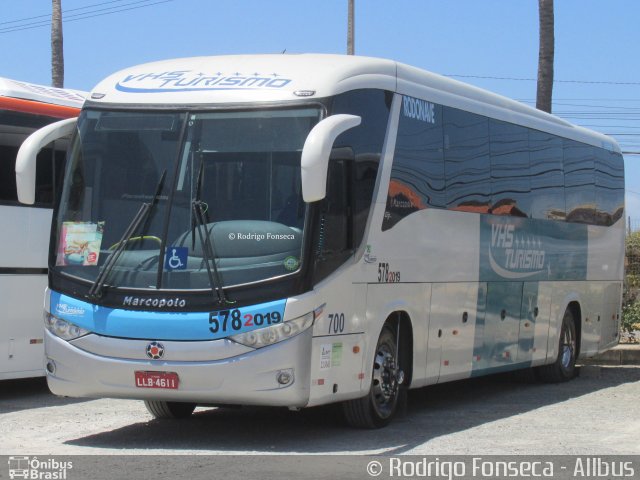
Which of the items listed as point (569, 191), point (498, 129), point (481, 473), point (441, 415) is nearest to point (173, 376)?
point (481, 473)

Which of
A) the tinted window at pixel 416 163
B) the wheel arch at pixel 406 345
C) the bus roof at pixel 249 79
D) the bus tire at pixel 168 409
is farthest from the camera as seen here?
the wheel arch at pixel 406 345

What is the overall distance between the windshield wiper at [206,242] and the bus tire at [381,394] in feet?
6.68

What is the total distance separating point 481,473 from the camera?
9.23 metres

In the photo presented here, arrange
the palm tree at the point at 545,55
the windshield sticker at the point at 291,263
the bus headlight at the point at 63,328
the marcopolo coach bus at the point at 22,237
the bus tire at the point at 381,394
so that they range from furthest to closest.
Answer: the palm tree at the point at 545,55 < the marcopolo coach bus at the point at 22,237 < the bus tire at the point at 381,394 < the bus headlight at the point at 63,328 < the windshield sticker at the point at 291,263

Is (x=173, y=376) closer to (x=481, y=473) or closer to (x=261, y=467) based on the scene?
(x=261, y=467)

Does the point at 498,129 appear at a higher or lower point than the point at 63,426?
higher

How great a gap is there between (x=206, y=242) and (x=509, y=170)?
582 centimetres

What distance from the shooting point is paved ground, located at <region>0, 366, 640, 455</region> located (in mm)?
10539

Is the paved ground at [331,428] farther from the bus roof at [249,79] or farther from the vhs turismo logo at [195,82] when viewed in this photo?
the vhs turismo logo at [195,82]

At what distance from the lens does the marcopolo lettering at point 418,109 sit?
40.3 ft

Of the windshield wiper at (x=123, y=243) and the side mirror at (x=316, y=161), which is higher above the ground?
the side mirror at (x=316, y=161)

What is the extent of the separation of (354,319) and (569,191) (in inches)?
275

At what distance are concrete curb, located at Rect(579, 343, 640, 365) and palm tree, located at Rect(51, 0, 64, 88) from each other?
17.9 meters

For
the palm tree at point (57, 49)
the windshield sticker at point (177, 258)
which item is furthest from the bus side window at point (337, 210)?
the palm tree at point (57, 49)
